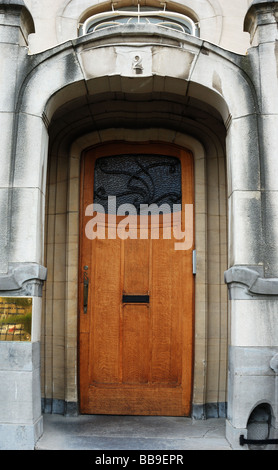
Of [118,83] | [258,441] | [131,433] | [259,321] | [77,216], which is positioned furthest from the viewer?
[77,216]

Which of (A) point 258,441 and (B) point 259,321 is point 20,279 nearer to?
(B) point 259,321

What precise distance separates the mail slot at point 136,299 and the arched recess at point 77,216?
581 millimetres

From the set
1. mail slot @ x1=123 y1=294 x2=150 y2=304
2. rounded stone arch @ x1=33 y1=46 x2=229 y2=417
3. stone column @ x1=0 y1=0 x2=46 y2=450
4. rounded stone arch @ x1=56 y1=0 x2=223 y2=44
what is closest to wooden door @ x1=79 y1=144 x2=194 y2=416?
mail slot @ x1=123 y1=294 x2=150 y2=304

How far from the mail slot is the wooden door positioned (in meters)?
0.01

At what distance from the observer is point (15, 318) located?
4551 mm

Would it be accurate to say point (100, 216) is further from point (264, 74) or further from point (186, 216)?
point (264, 74)

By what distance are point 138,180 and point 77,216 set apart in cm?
87

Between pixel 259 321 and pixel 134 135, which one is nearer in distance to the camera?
pixel 259 321

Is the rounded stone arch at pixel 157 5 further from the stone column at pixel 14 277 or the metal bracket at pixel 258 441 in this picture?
the metal bracket at pixel 258 441

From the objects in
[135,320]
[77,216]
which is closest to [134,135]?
[77,216]

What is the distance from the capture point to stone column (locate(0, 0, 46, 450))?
4410mm

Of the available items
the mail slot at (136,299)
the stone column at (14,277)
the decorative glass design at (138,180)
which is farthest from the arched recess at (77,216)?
the stone column at (14,277)

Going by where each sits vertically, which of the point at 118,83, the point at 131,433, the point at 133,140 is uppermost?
the point at 118,83

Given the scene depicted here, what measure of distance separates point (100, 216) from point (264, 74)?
2.44 meters
